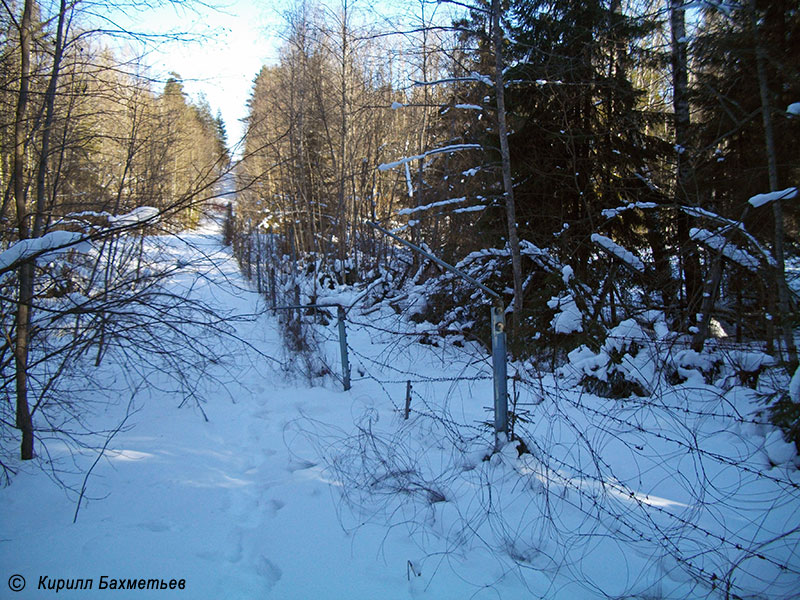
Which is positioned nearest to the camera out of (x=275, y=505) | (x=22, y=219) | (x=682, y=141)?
(x=275, y=505)

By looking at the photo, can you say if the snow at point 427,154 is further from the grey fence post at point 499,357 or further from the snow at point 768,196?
the snow at point 768,196

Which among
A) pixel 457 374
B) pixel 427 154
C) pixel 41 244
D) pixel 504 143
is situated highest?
pixel 504 143

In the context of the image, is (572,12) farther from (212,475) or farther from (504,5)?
(212,475)

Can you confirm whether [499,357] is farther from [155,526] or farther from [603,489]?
[155,526]

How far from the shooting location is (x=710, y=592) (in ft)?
7.73

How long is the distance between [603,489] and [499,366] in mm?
1129

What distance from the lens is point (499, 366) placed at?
139 inches

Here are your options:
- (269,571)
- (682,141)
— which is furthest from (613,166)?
(269,571)

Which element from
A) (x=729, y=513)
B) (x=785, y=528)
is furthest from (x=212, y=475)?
(x=785, y=528)

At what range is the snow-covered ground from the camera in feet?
8.46

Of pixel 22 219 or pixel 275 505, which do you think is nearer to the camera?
pixel 275 505

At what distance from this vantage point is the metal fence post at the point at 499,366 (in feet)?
11.3

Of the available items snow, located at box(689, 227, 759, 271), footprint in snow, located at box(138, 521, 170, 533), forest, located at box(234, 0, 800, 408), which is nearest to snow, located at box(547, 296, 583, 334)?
forest, located at box(234, 0, 800, 408)

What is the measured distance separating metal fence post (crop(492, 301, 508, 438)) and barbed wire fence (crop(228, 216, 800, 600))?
0.37ft
